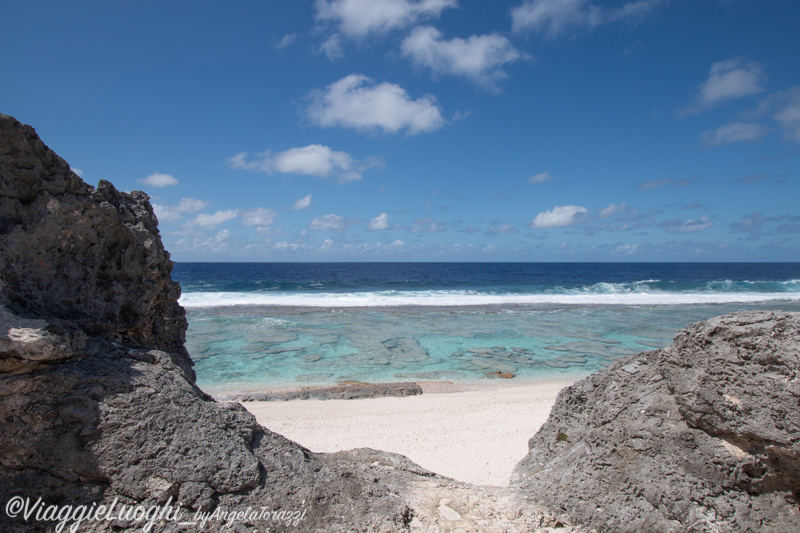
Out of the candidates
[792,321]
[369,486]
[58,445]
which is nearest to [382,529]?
[369,486]

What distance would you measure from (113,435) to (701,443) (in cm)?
358

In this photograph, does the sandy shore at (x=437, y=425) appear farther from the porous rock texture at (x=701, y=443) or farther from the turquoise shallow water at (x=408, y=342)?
the porous rock texture at (x=701, y=443)

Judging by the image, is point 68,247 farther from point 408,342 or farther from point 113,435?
point 408,342

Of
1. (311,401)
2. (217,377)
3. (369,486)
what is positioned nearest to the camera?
(369,486)

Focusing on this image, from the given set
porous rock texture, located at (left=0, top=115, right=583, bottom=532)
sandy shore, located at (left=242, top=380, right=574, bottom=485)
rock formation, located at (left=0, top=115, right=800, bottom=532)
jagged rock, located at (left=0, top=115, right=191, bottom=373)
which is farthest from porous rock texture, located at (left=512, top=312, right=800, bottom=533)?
jagged rock, located at (left=0, top=115, right=191, bottom=373)

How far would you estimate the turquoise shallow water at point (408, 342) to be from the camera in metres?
11.7

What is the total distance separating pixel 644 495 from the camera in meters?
2.58

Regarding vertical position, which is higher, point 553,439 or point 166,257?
point 166,257

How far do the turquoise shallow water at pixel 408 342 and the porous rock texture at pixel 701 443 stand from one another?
8440mm

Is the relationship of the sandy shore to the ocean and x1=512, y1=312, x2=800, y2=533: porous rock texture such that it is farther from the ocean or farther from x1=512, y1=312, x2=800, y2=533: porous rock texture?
x1=512, y1=312, x2=800, y2=533: porous rock texture

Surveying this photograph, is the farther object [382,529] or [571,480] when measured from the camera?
[571,480]

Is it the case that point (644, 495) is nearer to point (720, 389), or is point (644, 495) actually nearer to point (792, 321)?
point (720, 389)

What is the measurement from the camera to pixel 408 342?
15.7 m

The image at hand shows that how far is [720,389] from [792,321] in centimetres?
56
